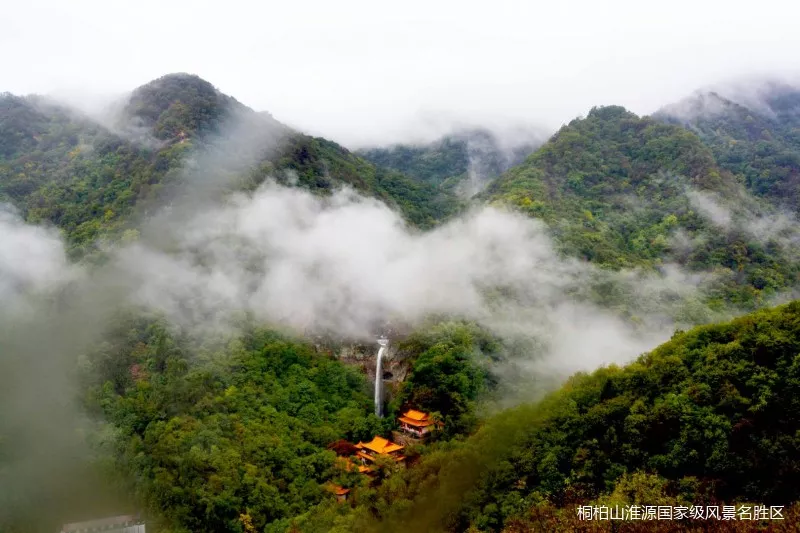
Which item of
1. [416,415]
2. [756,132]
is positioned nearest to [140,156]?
[416,415]

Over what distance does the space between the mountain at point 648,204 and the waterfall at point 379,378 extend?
694 inches

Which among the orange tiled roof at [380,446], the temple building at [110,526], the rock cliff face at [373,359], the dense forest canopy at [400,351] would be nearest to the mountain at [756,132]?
the dense forest canopy at [400,351]

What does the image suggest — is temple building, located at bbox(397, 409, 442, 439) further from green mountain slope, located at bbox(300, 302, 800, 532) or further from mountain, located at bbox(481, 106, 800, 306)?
mountain, located at bbox(481, 106, 800, 306)

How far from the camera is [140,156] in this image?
47.1 meters

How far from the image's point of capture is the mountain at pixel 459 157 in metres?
86.2

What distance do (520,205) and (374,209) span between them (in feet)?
41.9

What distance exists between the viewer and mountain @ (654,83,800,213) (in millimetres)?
59844

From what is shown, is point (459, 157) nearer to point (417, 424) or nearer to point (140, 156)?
point (140, 156)

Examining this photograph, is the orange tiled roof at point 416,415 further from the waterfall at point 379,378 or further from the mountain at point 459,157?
the mountain at point 459,157

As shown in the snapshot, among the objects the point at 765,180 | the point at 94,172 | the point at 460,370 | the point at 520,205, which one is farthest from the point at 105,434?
the point at 765,180

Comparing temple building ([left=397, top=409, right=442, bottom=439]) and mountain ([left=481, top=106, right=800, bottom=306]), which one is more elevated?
mountain ([left=481, top=106, right=800, bottom=306])

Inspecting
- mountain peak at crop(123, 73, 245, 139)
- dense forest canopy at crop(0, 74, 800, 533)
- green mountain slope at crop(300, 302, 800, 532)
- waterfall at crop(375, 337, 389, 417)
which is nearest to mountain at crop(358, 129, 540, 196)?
dense forest canopy at crop(0, 74, 800, 533)

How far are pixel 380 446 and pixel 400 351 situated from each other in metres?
7.43

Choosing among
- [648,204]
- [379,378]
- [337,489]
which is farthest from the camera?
[648,204]
